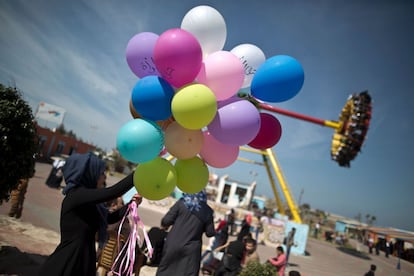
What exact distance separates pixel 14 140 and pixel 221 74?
3.24 m

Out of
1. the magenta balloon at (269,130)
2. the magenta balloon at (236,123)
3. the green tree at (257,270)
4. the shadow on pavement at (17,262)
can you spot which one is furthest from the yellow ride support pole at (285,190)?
the magenta balloon at (236,123)

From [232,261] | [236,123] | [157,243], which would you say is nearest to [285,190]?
[232,261]

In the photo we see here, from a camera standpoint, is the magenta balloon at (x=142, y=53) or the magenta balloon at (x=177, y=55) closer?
the magenta balloon at (x=177, y=55)

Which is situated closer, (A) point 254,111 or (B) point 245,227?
(A) point 254,111

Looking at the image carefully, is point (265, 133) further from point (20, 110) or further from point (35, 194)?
point (35, 194)

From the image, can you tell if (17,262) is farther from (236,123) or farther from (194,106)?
(236,123)

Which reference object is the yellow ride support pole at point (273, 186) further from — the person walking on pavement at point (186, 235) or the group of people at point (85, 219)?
the group of people at point (85, 219)

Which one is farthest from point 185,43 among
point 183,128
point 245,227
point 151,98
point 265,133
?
point 245,227

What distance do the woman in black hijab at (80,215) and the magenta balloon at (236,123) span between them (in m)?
0.92

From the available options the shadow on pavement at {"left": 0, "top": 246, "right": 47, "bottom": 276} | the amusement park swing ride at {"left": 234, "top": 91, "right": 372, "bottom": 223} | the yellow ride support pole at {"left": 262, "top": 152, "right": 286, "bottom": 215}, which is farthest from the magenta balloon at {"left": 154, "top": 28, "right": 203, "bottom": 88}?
the yellow ride support pole at {"left": 262, "top": 152, "right": 286, "bottom": 215}

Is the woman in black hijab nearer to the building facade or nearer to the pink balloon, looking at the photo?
the pink balloon

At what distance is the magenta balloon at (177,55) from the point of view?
6.52 ft

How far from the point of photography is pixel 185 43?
78.8 inches

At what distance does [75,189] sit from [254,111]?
174 centimetres
